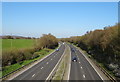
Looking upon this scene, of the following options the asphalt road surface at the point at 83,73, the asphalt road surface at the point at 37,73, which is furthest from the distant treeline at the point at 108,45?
the asphalt road surface at the point at 37,73

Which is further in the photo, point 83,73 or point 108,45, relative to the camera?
point 108,45

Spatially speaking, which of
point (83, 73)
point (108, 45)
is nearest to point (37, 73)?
point (83, 73)

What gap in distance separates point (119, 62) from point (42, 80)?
23.6 meters

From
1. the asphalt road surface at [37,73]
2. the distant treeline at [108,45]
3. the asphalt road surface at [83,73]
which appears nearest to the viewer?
the asphalt road surface at [83,73]

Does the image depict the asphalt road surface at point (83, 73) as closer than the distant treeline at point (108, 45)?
Yes

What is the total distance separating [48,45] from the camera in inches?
4412

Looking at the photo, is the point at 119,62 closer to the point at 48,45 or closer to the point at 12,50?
the point at 12,50

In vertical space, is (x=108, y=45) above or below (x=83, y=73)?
above

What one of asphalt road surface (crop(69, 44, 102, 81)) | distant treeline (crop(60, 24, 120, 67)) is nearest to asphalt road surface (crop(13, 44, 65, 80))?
asphalt road surface (crop(69, 44, 102, 81))

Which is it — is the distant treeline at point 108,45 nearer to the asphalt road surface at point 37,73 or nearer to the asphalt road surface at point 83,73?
the asphalt road surface at point 83,73

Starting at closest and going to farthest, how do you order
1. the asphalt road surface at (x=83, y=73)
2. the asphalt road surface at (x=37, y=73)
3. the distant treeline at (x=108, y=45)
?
the asphalt road surface at (x=83, y=73), the asphalt road surface at (x=37, y=73), the distant treeline at (x=108, y=45)

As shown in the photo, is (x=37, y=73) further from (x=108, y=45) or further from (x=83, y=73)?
(x=108, y=45)

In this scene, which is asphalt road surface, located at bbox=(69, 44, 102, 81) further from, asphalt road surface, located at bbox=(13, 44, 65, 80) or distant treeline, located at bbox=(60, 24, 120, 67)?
distant treeline, located at bbox=(60, 24, 120, 67)

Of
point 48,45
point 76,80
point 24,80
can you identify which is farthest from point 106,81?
point 48,45
